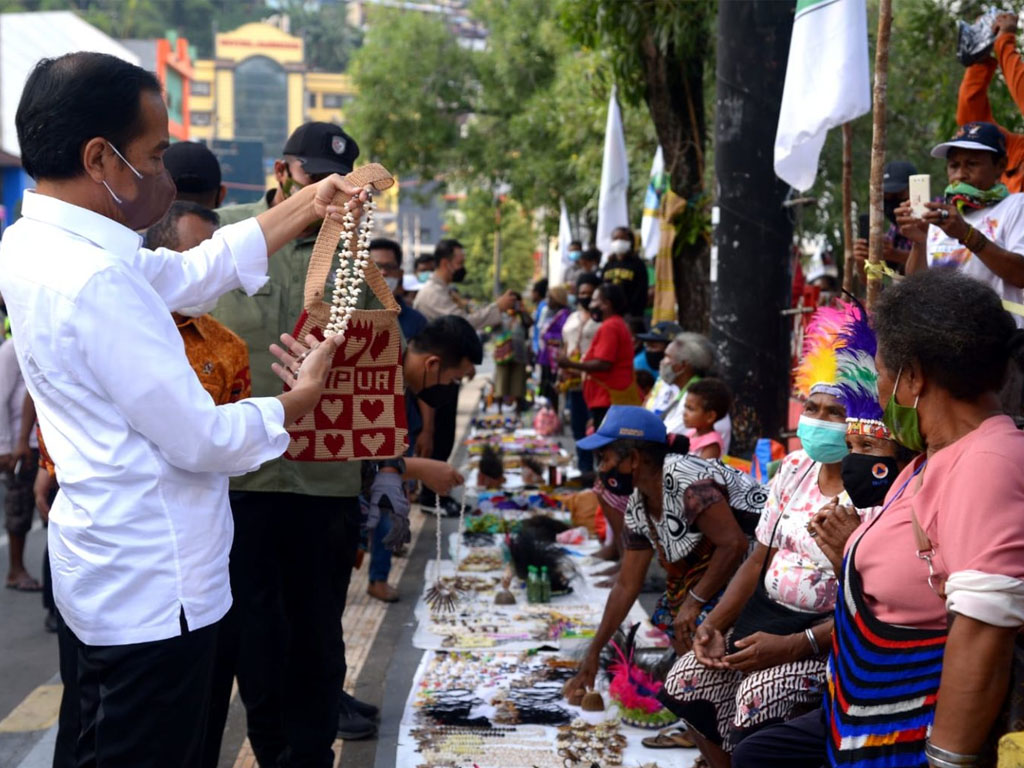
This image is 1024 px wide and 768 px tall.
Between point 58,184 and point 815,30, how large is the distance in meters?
3.91

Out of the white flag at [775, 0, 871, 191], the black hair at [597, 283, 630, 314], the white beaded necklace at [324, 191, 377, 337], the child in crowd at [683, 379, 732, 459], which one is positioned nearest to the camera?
the white beaded necklace at [324, 191, 377, 337]

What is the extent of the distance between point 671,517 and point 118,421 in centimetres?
287

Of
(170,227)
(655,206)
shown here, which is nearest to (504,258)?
(655,206)

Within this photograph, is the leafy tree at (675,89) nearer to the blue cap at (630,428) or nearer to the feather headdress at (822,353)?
the blue cap at (630,428)

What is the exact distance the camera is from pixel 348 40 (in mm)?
116562

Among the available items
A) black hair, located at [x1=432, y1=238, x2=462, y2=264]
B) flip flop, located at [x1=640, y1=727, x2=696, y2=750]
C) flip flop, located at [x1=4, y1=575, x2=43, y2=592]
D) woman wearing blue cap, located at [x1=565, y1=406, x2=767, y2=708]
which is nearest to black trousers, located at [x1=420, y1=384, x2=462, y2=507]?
black hair, located at [x1=432, y1=238, x2=462, y2=264]

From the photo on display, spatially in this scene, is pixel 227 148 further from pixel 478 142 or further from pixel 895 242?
pixel 895 242

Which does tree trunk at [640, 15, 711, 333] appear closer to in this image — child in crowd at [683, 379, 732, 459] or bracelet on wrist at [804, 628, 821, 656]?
child in crowd at [683, 379, 732, 459]

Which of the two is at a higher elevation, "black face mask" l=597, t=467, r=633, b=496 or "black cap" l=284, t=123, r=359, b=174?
"black cap" l=284, t=123, r=359, b=174

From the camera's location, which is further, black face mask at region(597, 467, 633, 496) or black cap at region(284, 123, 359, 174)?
black face mask at region(597, 467, 633, 496)

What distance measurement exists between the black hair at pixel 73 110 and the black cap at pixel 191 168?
2.42 meters

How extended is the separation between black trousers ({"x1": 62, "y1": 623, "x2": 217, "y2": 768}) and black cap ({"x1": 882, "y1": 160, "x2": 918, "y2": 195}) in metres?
4.31

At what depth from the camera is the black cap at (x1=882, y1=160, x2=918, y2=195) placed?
596 centimetres

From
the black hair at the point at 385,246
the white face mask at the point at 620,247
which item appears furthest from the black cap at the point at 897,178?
the white face mask at the point at 620,247
